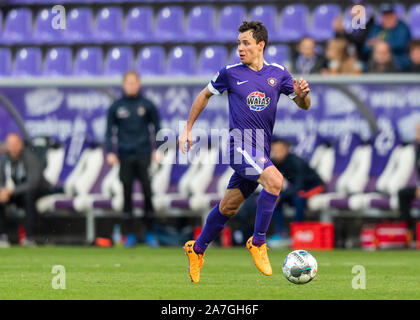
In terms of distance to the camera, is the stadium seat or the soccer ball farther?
the stadium seat

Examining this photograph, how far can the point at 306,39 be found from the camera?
16.1 meters

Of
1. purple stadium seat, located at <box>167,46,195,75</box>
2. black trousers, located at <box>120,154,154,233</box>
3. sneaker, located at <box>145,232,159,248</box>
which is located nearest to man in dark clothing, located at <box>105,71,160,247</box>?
black trousers, located at <box>120,154,154,233</box>

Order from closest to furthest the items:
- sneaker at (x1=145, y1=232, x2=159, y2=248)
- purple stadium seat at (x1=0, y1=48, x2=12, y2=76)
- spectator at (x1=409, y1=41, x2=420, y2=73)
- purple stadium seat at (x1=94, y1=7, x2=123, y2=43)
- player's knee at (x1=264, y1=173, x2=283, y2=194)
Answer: player's knee at (x1=264, y1=173, x2=283, y2=194) < sneaker at (x1=145, y1=232, x2=159, y2=248) < spectator at (x1=409, y1=41, x2=420, y2=73) < purple stadium seat at (x1=0, y1=48, x2=12, y2=76) < purple stadium seat at (x1=94, y1=7, x2=123, y2=43)

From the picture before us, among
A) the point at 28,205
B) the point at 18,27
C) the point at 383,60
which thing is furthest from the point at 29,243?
the point at 18,27

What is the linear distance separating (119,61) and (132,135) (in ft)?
15.0

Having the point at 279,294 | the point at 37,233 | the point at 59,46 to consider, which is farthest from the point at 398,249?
the point at 59,46

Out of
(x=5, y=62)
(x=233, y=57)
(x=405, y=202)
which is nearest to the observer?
(x=405, y=202)

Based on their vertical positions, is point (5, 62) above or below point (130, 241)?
above

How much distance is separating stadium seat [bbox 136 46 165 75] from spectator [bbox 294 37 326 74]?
3.52 meters

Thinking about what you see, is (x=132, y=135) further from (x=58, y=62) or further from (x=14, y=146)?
(x=58, y=62)

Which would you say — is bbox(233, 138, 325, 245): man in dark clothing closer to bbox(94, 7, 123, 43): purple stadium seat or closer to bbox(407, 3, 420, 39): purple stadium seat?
bbox(407, 3, 420, 39): purple stadium seat

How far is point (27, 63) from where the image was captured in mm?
19703

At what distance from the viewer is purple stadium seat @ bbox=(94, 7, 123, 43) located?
20.2 m
